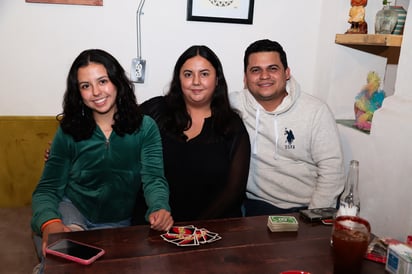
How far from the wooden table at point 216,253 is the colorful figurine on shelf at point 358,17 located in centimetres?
128

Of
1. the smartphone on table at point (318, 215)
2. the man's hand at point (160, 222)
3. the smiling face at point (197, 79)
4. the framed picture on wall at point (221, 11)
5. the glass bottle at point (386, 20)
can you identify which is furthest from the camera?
the framed picture on wall at point (221, 11)

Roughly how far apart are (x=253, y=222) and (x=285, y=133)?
0.72 m

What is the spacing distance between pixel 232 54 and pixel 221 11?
0.27 m

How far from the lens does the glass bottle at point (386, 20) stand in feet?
6.34

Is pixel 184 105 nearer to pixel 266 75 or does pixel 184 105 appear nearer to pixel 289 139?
pixel 266 75

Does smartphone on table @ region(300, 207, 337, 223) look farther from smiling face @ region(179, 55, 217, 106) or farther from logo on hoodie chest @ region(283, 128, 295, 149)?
smiling face @ region(179, 55, 217, 106)

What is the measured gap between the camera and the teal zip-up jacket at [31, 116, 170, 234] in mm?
1552

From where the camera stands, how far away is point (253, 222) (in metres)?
1.36

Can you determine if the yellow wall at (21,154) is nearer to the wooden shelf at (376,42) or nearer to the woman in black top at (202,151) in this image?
the woman in black top at (202,151)

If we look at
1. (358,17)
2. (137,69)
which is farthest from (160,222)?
(358,17)

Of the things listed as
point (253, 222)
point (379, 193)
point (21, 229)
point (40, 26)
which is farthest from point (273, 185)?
point (40, 26)

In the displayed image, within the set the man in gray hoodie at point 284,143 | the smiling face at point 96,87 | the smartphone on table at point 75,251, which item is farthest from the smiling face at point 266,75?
the smartphone on table at point 75,251

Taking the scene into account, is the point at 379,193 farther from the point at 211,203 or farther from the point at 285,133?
the point at 211,203

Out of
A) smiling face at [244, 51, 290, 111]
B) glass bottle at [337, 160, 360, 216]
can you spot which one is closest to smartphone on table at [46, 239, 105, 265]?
glass bottle at [337, 160, 360, 216]
